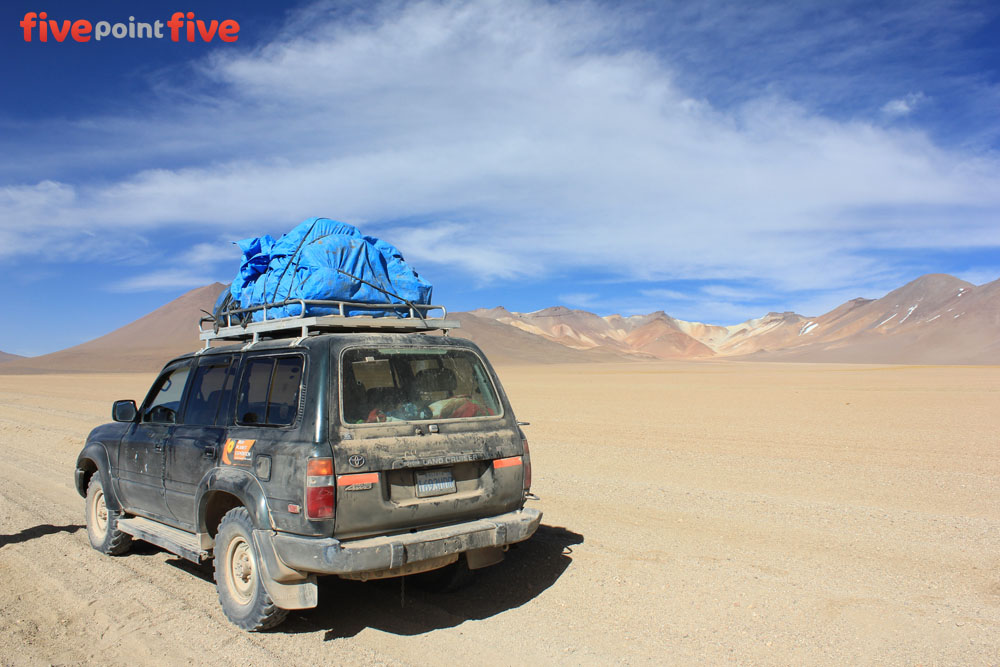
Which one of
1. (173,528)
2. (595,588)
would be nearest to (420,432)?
(595,588)

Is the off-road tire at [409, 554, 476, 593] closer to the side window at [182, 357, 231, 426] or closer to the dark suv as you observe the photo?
the dark suv

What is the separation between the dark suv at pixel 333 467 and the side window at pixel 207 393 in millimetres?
15

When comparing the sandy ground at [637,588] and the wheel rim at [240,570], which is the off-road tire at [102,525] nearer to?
the sandy ground at [637,588]

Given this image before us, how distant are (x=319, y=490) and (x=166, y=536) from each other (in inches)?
83.5

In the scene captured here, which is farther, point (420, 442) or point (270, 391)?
point (270, 391)

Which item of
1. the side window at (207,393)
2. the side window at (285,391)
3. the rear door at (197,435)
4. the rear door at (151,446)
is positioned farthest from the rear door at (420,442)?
the rear door at (151,446)

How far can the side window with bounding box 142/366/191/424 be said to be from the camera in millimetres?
6039

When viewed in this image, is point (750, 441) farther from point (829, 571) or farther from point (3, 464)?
point (3, 464)

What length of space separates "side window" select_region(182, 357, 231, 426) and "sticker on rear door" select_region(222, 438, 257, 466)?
1.32 ft

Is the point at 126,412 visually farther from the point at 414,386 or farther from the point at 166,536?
the point at 414,386

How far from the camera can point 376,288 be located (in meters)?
5.68

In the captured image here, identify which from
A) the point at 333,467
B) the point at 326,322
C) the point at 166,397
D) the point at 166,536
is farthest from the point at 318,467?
the point at 166,397

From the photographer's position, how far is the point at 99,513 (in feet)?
22.8

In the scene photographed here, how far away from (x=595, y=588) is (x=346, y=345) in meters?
2.62
